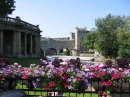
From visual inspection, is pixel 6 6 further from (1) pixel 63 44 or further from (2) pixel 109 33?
(1) pixel 63 44

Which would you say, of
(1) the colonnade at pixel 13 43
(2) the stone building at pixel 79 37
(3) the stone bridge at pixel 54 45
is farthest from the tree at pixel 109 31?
(2) the stone building at pixel 79 37


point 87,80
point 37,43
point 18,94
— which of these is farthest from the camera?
point 37,43

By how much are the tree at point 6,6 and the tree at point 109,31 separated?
1315 inches

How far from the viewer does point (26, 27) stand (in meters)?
42.6

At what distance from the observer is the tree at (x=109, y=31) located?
6488 cm

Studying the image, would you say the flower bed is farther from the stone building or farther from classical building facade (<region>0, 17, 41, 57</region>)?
the stone building

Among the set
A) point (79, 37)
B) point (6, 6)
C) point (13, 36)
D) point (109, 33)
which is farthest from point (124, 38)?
point (79, 37)

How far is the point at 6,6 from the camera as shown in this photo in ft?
110

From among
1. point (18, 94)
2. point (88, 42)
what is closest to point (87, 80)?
point (18, 94)

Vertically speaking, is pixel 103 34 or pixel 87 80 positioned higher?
pixel 103 34

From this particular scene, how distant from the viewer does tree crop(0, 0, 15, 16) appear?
3244 cm

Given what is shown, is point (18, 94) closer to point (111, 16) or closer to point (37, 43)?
point (37, 43)

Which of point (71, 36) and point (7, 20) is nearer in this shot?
point (7, 20)

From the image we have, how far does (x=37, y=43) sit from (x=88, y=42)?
6366cm
